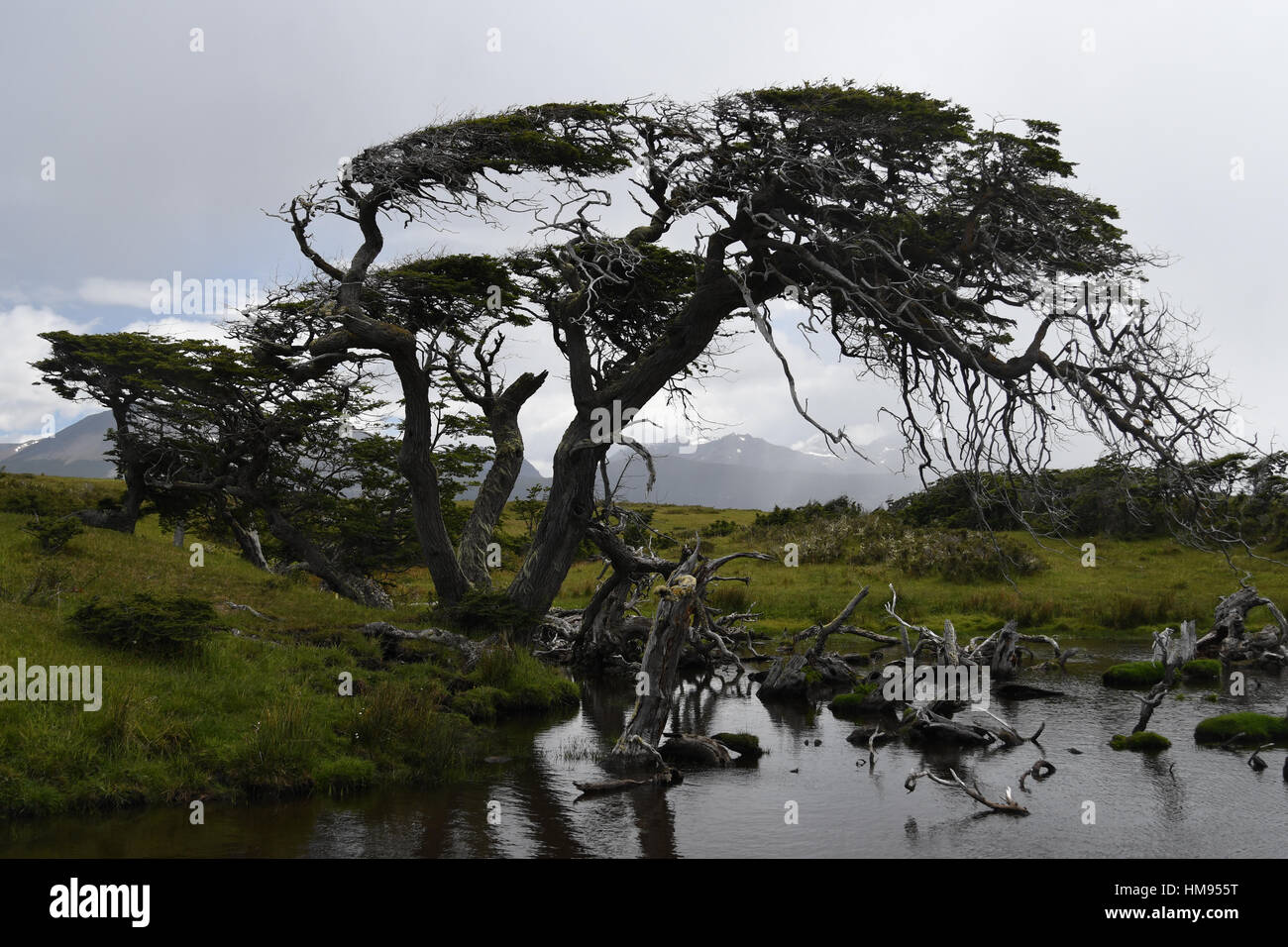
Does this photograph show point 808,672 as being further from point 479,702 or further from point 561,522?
point 479,702

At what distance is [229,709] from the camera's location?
41.0ft

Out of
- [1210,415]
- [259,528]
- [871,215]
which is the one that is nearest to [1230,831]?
[1210,415]

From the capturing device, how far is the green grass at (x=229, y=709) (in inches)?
415

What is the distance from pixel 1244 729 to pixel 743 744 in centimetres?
784

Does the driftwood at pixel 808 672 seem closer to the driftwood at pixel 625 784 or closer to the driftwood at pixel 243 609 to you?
the driftwood at pixel 625 784

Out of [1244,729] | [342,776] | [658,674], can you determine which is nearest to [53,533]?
[342,776]

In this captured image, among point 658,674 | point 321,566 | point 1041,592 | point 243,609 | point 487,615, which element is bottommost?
point 1041,592

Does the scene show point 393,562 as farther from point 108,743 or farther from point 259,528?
point 108,743

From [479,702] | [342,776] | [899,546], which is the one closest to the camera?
[342,776]

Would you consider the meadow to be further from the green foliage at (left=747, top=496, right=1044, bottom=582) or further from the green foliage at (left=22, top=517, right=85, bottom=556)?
the green foliage at (left=747, top=496, right=1044, bottom=582)

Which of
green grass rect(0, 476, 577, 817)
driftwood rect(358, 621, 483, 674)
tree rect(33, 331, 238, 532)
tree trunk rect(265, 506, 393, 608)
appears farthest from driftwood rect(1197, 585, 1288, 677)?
tree rect(33, 331, 238, 532)

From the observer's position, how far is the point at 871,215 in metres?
16.0

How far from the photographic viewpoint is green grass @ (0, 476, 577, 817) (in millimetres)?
10547
